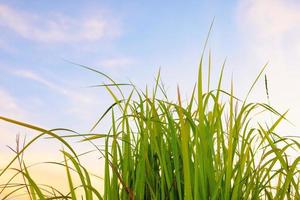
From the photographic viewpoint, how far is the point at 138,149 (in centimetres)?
193

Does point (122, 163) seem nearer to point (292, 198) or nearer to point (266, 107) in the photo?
point (266, 107)

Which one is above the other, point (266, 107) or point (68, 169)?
point (266, 107)

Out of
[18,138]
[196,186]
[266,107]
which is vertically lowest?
[196,186]

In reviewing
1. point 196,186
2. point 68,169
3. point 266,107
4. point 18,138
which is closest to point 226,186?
point 196,186

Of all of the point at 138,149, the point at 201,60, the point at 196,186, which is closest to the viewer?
the point at 196,186

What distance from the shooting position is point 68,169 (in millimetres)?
1655

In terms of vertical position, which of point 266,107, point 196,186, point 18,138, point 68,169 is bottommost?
point 196,186

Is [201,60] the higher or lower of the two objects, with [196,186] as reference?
higher

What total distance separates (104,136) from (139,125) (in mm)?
148

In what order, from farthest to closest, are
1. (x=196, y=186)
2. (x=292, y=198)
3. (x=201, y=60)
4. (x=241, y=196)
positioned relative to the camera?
(x=292, y=198)
(x=241, y=196)
(x=201, y=60)
(x=196, y=186)

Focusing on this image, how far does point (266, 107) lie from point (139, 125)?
1.77 ft

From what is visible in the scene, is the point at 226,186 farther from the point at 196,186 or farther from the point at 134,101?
the point at 134,101

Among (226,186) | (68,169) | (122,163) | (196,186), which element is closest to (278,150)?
(226,186)

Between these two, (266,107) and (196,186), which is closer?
(196,186)
